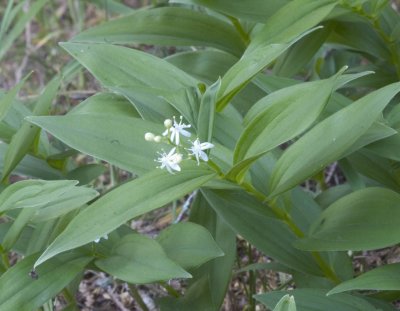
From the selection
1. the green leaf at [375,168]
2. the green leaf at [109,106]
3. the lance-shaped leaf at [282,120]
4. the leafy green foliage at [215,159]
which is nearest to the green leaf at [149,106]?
the leafy green foliage at [215,159]

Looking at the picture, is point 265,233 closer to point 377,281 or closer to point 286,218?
point 286,218

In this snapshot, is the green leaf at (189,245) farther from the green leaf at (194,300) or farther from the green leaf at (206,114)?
the green leaf at (206,114)

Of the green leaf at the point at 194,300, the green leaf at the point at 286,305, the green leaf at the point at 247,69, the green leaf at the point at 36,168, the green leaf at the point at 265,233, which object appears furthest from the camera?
the green leaf at the point at 36,168

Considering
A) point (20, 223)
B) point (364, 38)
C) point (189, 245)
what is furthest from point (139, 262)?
point (364, 38)

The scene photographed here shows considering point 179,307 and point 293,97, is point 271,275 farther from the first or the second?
point 293,97

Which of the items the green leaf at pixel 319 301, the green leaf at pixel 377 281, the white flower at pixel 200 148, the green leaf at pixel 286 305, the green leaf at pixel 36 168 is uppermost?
the green leaf at pixel 36 168

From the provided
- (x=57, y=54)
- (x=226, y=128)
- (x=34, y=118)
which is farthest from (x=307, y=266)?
(x=57, y=54)
